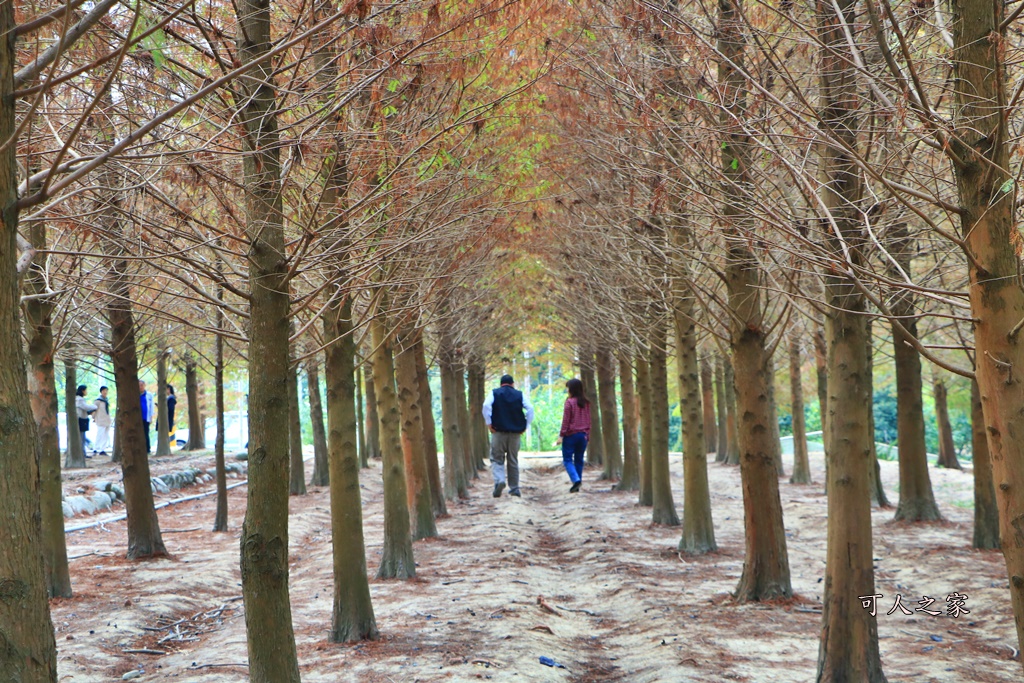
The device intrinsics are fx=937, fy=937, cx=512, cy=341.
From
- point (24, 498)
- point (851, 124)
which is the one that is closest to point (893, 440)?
point (851, 124)

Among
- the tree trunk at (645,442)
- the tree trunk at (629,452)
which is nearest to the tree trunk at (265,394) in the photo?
the tree trunk at (645,442)

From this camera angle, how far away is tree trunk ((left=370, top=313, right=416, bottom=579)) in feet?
35.3

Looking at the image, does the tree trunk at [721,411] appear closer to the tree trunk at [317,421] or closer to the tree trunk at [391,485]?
the tree trunk at [317,421]

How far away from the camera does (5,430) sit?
133 inches

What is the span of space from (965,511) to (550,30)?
13.1m

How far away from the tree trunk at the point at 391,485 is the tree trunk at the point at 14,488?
7186 mm

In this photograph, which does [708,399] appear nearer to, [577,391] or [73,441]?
[577,391]

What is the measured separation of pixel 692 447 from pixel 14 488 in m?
9.59

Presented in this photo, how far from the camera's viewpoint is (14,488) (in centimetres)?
338

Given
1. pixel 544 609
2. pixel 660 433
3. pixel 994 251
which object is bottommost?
pixel 544 609

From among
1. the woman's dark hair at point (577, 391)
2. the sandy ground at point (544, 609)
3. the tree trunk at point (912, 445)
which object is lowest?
the sandy ground at point (544, 609)

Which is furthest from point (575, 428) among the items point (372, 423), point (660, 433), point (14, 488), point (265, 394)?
point (14, 488)

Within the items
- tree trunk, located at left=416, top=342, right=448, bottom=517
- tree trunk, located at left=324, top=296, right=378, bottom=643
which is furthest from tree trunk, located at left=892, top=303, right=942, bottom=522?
tree trunk, located at left=324, top=296, right=378, bottom=643

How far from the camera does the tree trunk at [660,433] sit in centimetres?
1452
